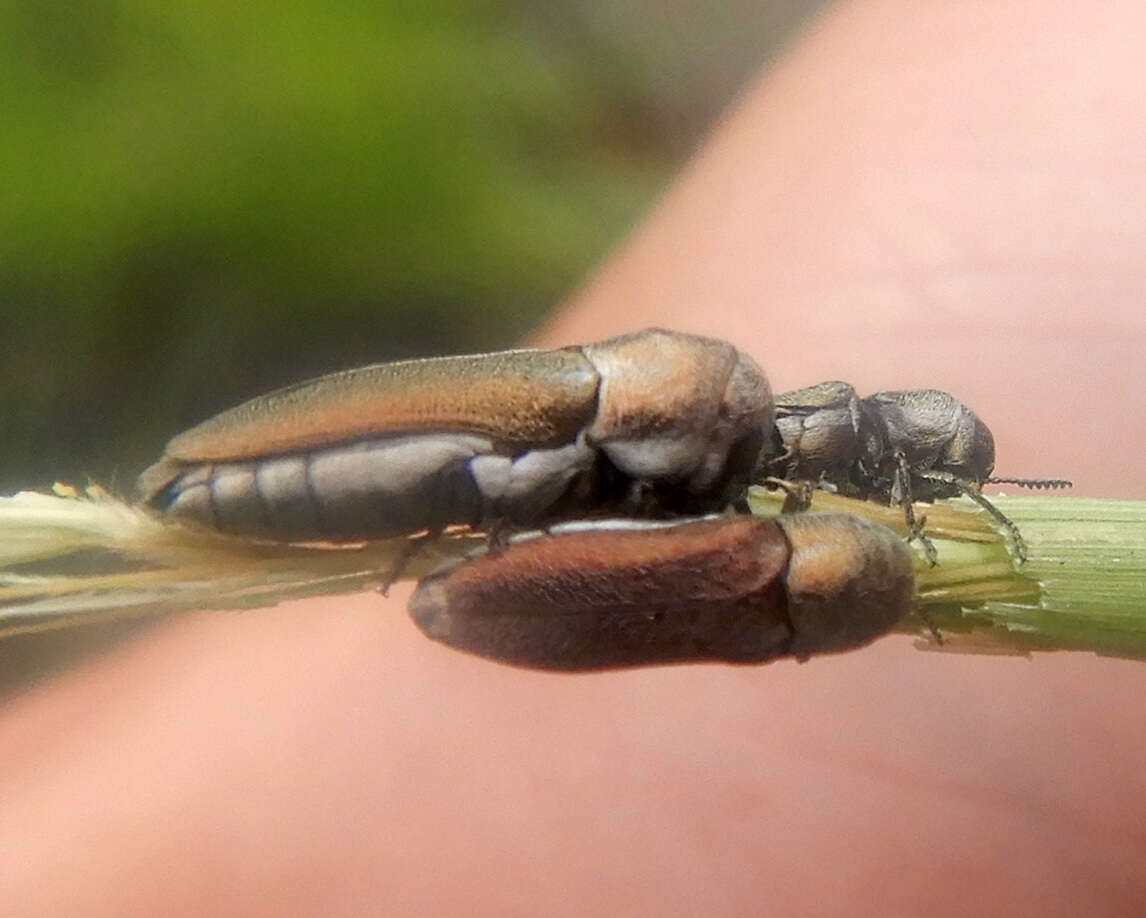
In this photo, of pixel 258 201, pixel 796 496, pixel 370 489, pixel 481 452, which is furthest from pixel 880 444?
pixel 258 201

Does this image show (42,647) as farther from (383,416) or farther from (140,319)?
(383,416)

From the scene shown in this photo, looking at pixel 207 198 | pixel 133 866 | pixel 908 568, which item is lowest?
pixel 133 866

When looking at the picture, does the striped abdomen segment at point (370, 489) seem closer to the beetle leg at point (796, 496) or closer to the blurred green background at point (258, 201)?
the beetle leg at point (796, 496)

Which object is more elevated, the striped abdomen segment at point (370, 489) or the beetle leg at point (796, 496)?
the striped abdomen segment at point (370, 489)

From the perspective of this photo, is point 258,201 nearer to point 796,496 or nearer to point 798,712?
point 798,712

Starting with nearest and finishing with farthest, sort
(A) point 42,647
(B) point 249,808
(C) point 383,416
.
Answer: (C) point 383,416 < (B) point 249,808 < (A) point 42,647

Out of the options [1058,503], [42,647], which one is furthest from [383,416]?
[42,647]

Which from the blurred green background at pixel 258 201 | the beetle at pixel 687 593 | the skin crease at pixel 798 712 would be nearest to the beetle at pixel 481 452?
the beetle at pixel 687 593
